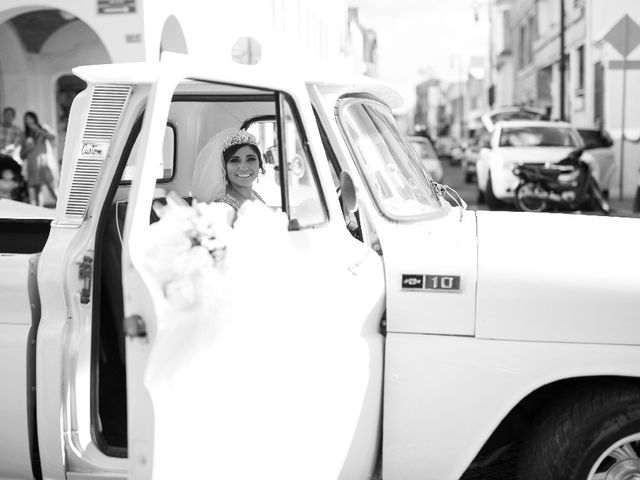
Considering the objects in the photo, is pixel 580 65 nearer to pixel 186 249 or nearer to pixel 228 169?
pixel 228 169

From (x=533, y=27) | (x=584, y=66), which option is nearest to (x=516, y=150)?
(x=584, y=66)

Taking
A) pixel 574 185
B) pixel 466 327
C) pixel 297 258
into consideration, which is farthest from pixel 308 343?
pixel 574 185

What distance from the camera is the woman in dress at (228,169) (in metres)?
4.21

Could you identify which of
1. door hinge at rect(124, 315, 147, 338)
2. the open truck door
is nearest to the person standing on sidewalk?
the open truck door

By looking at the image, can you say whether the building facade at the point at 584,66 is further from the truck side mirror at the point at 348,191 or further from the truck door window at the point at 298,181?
the truck side mirror at the point at 348,191

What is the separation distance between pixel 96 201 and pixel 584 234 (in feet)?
6.19

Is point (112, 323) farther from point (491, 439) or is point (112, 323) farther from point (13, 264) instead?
point (491, 439)

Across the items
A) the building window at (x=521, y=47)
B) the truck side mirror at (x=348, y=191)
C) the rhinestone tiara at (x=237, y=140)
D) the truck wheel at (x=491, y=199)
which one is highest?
the building window at (x=521, y=47)

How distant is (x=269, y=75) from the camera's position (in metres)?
3.28

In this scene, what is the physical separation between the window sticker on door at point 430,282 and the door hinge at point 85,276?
116 cm

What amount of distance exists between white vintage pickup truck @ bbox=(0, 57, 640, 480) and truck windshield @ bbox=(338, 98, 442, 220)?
11 millimetres

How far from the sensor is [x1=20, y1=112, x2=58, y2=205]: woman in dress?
13430mm

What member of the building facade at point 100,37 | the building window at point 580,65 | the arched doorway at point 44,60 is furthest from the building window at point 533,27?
the arched doorway at point 44,60

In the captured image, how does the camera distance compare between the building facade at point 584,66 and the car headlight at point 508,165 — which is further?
→ the building facade at point 584,66
